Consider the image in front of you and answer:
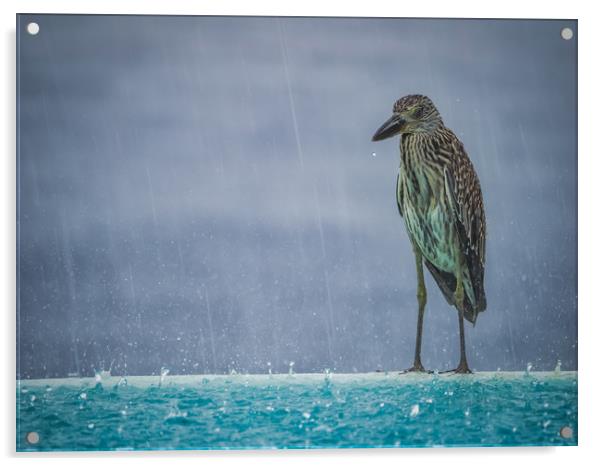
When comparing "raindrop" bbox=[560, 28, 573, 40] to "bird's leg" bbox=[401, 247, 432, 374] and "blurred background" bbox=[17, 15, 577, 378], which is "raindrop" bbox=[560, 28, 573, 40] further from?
"bird's leg" bbox=[401, 247, 432, 374]

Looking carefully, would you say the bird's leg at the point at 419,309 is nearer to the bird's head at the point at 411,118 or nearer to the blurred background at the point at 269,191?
the blurred background at the point at 269,191

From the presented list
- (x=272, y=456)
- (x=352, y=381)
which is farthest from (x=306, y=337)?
(x=272, y=456)

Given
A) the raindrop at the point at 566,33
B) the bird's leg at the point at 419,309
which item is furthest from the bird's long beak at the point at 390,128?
the raindrop at the point at 566,33

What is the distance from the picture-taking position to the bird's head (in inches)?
131

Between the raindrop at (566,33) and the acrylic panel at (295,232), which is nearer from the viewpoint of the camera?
the acrylic panel at (295,232)

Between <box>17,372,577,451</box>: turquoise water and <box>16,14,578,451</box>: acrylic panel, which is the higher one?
<box>16,14,578,451</box>: acrylic panel

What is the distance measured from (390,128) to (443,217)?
16.6 inches

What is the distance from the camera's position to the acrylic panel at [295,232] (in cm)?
322

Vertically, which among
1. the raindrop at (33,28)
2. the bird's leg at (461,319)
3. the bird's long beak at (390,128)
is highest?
the raindrop at (33,28)

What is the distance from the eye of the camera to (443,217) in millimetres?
3285

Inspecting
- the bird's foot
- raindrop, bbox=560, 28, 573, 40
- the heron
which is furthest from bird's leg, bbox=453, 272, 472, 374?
raindrop, bbox=560, 28, 573, 40

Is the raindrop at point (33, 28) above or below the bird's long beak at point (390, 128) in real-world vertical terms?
above

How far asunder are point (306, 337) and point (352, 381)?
0.25 meters

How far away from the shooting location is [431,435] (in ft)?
10.6
